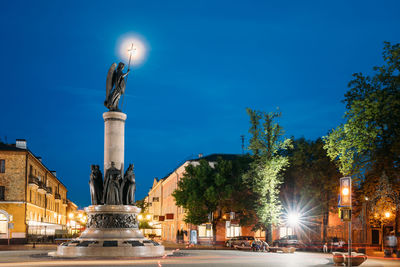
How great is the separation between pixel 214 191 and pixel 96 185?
31871 mm

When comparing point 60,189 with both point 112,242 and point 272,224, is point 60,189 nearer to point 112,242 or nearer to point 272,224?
point 272,224

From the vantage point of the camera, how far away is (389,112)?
3062 cm

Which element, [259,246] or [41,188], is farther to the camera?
[41,188]

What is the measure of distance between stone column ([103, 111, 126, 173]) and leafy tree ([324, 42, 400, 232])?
13.7 m

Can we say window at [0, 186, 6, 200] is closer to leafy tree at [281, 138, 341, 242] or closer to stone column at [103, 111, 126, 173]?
leafy tree at [281, 138, 341, 242]

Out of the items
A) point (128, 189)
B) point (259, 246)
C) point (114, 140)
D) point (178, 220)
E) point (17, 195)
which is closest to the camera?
point (128, 189)

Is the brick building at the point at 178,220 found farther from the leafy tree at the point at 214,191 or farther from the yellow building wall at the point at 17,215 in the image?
the yellow building wall at the point at 17,215

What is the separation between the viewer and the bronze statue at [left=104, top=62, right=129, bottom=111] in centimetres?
3064

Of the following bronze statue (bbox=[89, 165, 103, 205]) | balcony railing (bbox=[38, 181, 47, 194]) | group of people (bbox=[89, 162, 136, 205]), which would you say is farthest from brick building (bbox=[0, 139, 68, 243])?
group of people (bbox=[89, 162, 136, 205])

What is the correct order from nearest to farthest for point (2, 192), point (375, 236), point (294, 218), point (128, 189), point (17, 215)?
point (128, 189), point (294, 218), point (17, 215), point (2, 192), point (375, 236)

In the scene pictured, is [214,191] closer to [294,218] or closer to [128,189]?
[294,218]

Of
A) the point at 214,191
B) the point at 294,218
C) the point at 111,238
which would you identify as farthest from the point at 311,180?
the point at 111,238

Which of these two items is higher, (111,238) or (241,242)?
(111,238)

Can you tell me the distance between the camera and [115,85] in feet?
102
